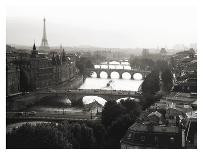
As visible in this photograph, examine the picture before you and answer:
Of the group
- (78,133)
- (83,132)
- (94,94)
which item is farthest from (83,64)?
(78,133)

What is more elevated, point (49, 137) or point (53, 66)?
point (53, 66)

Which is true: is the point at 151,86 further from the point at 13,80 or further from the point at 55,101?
the point at 13,80

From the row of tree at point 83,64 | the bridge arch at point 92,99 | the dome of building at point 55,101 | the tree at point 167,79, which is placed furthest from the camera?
the row of tree at point 83,64

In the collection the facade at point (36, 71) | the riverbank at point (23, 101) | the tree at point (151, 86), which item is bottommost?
the riverbank at point (23, 101)

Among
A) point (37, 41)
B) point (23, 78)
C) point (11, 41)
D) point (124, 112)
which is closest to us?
point (11, 41)

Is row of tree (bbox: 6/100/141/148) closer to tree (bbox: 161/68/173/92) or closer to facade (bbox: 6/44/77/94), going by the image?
facade (bbox: 6/44/77/94)

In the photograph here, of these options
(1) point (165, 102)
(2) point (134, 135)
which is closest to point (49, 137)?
(2) point (134, 135)

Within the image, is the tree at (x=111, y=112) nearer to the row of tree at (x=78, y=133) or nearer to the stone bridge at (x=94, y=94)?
the row of tree at (x=78, y=133)

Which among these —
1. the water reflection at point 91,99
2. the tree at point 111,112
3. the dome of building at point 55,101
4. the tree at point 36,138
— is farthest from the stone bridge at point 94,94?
the tree at point 36,138
